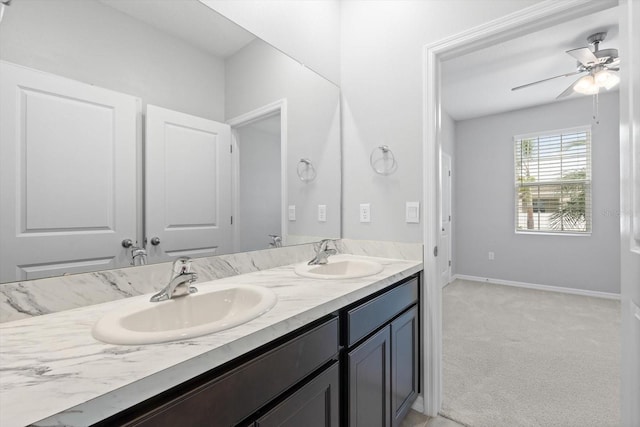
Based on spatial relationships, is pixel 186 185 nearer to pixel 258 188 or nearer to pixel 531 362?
pixel 258 188

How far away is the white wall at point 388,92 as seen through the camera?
174cm

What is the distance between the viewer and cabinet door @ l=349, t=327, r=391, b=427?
1.15 metres

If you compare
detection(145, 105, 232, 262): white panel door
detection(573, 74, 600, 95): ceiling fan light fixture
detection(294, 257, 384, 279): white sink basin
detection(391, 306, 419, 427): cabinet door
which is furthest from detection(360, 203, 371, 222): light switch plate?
detection(573, 74, 600, 95): ceiling fan light fixture

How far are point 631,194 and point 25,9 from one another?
6.39 ft

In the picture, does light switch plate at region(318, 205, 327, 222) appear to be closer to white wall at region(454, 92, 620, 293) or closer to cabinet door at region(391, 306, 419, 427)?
cabinet door at region(391, 306, 419, 427)

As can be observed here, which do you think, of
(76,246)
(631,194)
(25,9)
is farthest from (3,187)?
(631,194)

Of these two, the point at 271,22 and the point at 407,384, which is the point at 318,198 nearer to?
the point at 271,22

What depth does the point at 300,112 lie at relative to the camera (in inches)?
74.9

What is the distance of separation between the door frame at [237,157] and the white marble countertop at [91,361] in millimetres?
633

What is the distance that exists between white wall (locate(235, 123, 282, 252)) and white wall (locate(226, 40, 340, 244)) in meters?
0.11

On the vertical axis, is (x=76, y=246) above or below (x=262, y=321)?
above

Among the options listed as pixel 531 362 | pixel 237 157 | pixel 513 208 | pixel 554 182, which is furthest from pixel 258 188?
pixel 554 182

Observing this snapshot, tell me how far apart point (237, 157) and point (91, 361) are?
3.45ft

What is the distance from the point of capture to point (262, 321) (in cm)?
83
